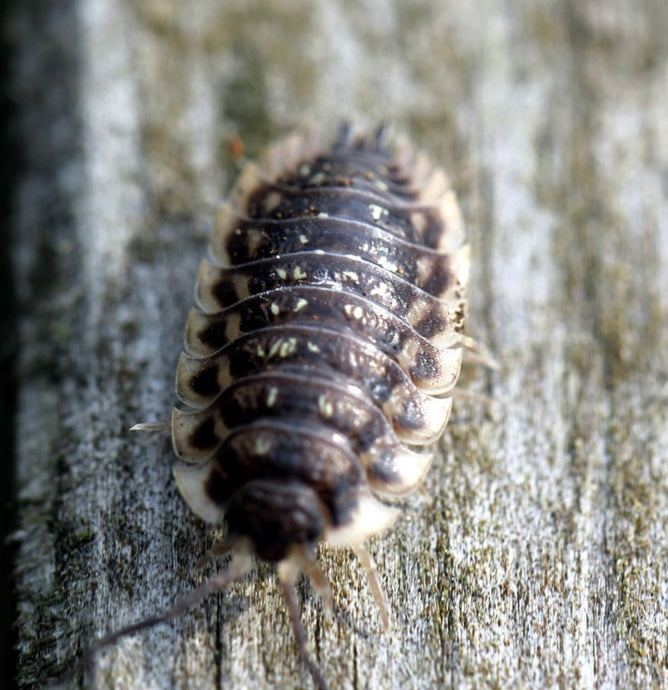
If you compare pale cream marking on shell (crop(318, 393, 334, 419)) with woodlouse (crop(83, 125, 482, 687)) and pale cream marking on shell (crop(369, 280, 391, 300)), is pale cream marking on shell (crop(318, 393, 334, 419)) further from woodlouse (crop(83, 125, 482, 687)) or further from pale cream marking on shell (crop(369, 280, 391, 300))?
pale cream marking on shell (crop(369, 280, 391, 300))

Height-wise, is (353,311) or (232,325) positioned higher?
(353,311)

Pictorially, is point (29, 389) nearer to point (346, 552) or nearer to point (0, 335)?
point (0, 335)

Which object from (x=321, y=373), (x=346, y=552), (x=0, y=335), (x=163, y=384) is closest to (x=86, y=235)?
(x=0, y=335)

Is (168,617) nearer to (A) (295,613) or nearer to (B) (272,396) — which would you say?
(A) (295,613)

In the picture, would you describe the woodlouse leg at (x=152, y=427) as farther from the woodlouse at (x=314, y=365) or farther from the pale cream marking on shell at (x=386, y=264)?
the pale cream marking on shell at (x=386, y=264)

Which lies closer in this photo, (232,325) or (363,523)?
(363,523)

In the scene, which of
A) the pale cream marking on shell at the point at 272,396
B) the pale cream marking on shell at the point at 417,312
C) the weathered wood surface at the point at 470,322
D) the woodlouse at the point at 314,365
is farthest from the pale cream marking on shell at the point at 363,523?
the pale cream marking on shell at the point at 417,312

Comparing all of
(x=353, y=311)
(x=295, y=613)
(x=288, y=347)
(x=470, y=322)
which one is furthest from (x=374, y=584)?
(x=470, y=322)
